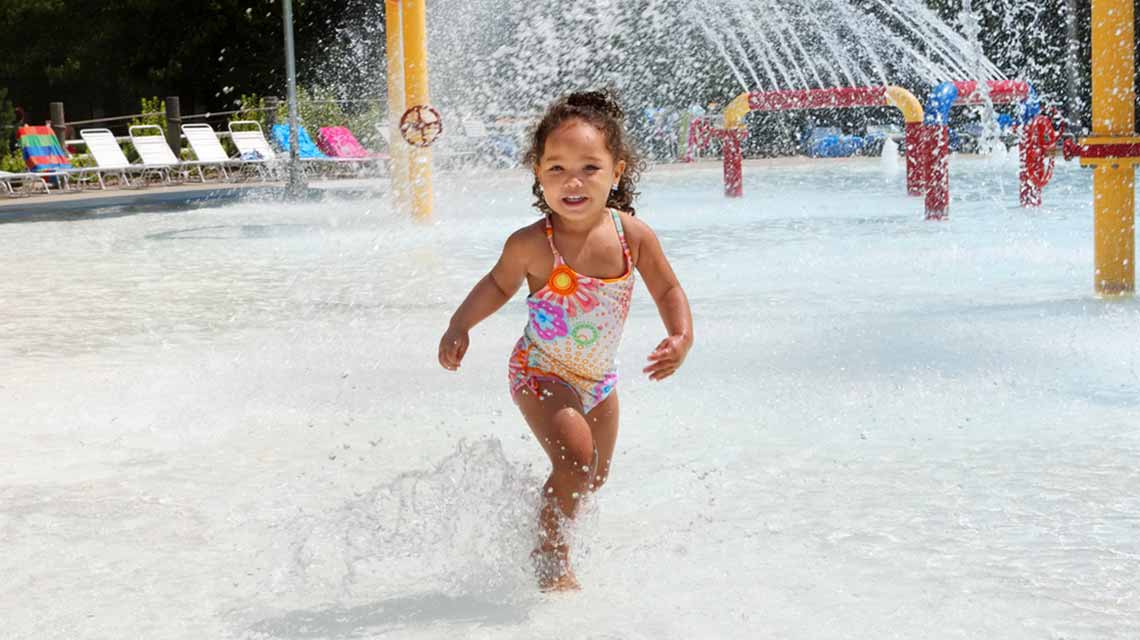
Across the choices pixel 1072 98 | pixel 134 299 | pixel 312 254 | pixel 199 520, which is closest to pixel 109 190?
pixel 312 254

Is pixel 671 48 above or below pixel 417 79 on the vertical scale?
above

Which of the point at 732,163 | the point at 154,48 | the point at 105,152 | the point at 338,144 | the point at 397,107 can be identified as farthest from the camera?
the point at 154,48

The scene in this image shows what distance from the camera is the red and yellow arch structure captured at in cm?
1307

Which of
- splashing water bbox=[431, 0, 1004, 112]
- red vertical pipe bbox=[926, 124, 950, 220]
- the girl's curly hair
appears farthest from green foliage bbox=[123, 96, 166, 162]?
the girl's curly hair

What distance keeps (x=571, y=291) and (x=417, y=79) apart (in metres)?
9.72

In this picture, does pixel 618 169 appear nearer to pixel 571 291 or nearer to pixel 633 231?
pixel 633 231

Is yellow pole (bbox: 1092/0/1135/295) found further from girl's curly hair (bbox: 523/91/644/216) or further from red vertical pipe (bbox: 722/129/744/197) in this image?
red vertical pipe (bbox: 722/129/744/197)

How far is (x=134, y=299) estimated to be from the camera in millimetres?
8383

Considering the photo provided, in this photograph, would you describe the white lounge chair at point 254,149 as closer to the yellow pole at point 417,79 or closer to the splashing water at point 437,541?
the yellow pole at point 417,79

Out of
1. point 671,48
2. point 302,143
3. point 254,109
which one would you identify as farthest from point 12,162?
point 671,48

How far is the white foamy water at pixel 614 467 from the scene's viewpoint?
3.00m

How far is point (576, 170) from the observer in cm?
316

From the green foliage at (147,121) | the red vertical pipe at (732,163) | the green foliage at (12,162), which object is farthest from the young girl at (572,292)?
the green foliage at (147,121)

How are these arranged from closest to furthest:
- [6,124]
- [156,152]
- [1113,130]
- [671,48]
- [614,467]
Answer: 1. [614,467]
2. [1113,130]
3. [156,152]
4. [6,124]
5. [671,48]
